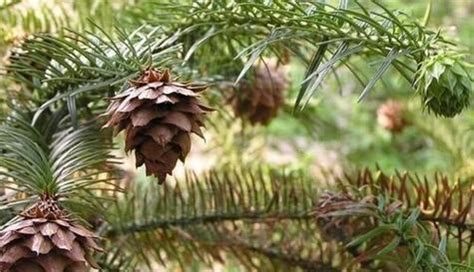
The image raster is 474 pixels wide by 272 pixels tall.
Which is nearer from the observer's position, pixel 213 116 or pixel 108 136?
pixel 108 136

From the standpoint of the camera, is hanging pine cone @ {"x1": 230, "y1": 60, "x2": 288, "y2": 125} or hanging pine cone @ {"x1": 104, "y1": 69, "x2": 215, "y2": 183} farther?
hanging pine cone @ {"x1": 230, "y1": 60, "x2": 288, "y2": 125}

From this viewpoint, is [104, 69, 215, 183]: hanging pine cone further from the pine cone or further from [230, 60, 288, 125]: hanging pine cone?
[230, 60, 288, 125]: hanging pine cone

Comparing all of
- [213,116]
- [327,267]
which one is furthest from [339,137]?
[327,267]

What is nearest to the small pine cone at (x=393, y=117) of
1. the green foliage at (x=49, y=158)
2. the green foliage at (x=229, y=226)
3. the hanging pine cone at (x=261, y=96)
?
the hanging pine cone at (x=261, y=96)

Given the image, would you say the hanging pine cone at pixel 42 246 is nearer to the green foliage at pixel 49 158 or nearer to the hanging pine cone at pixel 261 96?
the green foliage at pixel 49 158

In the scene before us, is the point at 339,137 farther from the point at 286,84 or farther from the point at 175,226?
the point at 175,226

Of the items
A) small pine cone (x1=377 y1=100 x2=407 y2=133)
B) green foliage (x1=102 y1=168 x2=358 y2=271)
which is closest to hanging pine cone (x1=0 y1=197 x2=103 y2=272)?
green foliage (x1=102 y1=168 x2=358 y2=271)
